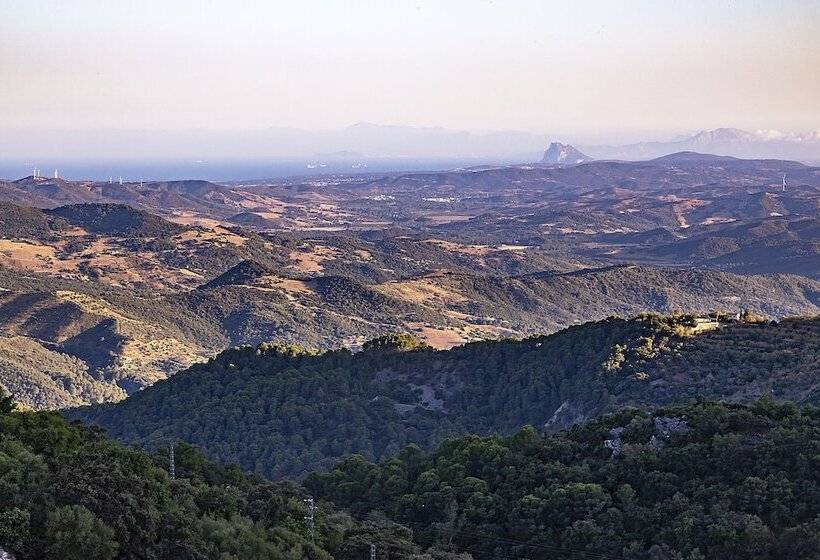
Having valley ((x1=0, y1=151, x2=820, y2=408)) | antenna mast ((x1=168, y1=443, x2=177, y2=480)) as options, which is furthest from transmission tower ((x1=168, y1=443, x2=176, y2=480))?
Answer: valley ((x1=0, y1=151, x2=820, y2=408))

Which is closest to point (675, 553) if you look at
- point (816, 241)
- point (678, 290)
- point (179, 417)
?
point (179, 417)

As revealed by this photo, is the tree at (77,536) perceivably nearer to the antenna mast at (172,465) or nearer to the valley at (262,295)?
the antenna mast at (172,465)

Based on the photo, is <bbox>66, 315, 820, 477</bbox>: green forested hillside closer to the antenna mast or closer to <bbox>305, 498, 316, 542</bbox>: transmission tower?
the antenna mast

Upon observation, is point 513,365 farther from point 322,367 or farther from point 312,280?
point 312,280

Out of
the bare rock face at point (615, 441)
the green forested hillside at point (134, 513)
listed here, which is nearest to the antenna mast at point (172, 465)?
the green forested hillside at point (134, 513)

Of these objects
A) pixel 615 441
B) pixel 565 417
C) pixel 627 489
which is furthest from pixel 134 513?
pixel 565 417

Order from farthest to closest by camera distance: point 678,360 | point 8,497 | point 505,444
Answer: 1. point 678,360
2. point 505,444
3. point 8,497

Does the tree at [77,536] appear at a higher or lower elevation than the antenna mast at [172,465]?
higher

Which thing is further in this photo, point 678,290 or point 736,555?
point 678,290
